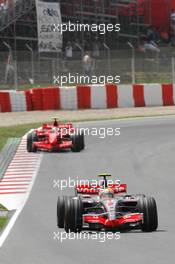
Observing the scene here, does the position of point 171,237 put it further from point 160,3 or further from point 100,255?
point 160,3

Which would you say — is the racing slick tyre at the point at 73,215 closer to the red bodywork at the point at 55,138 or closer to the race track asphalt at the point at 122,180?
the race track asphalt at the point at 122,180

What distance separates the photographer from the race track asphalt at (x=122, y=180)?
9.91 metres

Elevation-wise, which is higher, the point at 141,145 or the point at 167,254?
the point at 167,254

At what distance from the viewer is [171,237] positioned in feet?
35.8

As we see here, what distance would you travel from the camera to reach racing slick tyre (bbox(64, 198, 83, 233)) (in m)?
11.2

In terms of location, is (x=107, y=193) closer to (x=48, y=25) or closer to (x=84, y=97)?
(x=84, y=97)

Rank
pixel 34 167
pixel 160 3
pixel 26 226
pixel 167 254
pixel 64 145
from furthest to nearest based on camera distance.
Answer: pixel 160 3 → pixel 64 145 → pixel 34 167 → pixel 26 226 → pixel 167 254

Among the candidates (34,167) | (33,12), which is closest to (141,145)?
(34,167)

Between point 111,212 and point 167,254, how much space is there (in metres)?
1.61

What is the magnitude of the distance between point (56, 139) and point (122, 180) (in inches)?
179

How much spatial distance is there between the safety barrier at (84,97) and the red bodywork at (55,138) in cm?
878

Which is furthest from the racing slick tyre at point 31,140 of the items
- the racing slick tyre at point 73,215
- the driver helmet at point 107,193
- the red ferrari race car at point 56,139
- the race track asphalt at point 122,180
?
the racing slick tyre at point 73,215

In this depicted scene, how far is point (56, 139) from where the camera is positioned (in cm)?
2070

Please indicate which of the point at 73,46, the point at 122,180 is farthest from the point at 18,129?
the point at 73,46
